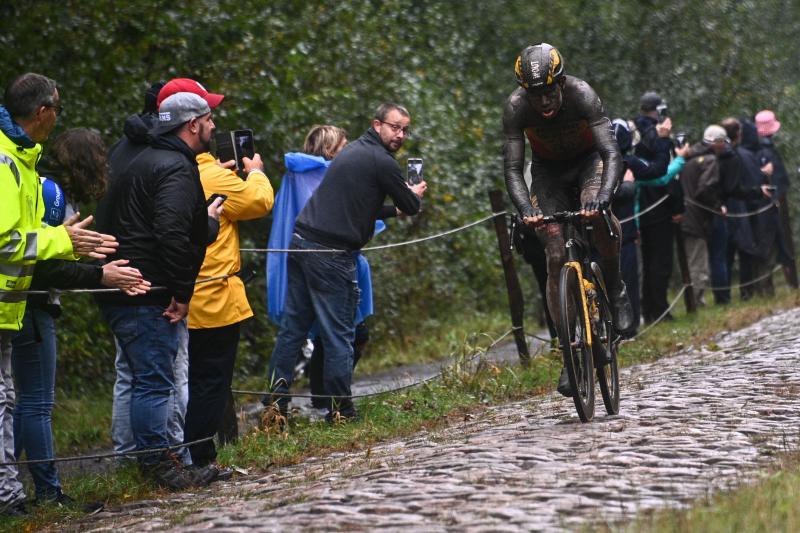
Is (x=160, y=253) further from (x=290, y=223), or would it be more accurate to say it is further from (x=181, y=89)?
(x=290, y=223)

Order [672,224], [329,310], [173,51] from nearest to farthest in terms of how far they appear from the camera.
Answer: [329,310], [173,51], [672,224]

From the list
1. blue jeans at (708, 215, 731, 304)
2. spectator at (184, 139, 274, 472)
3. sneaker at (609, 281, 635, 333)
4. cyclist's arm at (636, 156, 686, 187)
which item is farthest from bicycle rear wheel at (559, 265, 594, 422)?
blue jeans at (708, 215, 731, 304)

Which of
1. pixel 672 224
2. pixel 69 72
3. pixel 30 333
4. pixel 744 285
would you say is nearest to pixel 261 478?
pixel 30 333

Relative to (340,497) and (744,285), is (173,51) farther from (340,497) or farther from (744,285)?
(340,497)

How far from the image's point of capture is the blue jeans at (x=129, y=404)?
851 centimetres

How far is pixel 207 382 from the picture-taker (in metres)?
8.59

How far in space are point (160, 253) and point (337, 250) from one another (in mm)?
2475

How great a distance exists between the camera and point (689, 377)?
10.9 metres

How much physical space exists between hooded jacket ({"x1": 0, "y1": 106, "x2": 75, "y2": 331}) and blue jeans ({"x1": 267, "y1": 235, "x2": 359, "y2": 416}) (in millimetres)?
3076

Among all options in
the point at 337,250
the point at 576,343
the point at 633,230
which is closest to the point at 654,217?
the point at 633,230

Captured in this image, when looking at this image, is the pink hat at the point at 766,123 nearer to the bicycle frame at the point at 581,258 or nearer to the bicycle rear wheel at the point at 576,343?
the bicycle frame at the point at 581,258

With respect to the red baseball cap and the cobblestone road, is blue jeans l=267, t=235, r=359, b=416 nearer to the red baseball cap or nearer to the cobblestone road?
the cobblestone road

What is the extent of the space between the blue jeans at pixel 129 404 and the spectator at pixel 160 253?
50 centimetres

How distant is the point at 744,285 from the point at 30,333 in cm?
1262
